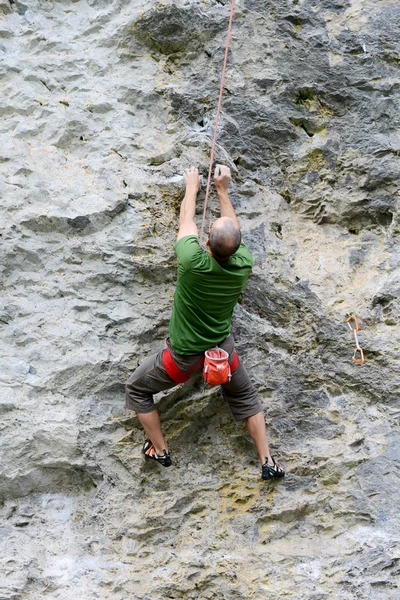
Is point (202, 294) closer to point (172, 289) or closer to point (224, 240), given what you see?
point (224, 240)

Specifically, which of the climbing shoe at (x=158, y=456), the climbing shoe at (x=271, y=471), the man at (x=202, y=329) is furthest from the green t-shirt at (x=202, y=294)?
the climbing shoe at (x=271, y=471)

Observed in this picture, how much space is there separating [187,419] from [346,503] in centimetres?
122

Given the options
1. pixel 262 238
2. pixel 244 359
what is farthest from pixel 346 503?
A: pixel 262 238

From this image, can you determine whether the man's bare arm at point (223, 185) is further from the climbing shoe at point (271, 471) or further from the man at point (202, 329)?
the climbing shoe at point (271, 471)

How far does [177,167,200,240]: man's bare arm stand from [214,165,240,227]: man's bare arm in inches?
6.0

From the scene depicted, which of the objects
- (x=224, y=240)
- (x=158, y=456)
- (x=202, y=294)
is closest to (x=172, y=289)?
(x=202, y=294)

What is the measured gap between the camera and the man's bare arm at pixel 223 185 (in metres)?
4.71

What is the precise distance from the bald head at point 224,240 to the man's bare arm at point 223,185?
608 millimetres

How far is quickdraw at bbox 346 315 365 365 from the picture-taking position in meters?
4.72

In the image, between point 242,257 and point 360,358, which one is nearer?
point 242,257

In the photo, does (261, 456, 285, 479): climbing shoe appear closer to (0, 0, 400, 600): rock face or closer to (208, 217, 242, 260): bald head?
(0, 0, 400, 600): rock face

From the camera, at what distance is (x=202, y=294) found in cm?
418

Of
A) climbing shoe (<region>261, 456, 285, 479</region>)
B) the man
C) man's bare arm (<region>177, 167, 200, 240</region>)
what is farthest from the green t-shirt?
climbing shoe (<region>261, 456, 285, 479</region>)

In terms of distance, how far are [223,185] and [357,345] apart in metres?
1.52
